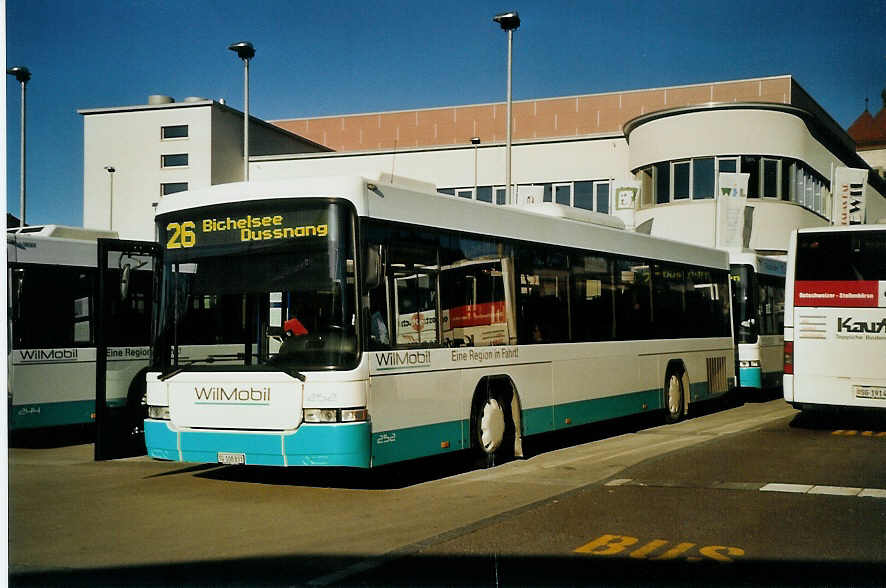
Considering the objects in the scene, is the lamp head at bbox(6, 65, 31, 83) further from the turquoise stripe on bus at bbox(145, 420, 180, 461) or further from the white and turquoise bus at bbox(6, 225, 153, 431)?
the white and turquoise bus at bbox(6, 225, 153, 431)

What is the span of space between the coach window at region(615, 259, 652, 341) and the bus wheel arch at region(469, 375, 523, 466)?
3424mm

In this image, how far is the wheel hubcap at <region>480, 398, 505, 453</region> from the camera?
11102 mm

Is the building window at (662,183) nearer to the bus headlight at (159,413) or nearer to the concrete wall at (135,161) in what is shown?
the concrete wall at (135,161)

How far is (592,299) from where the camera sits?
13836mm

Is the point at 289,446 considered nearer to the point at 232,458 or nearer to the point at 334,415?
the point at 334,415

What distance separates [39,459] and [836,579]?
9.87m

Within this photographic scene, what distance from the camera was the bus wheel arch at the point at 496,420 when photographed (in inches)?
433

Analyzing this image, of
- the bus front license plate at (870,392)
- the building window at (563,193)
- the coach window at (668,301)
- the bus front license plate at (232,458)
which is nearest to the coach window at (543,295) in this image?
the coach window at (668,301)

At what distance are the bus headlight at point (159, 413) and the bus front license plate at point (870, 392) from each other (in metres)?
10.1

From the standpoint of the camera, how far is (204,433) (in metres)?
9.45

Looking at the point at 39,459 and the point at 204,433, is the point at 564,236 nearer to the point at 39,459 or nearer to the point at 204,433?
the point at 204,433

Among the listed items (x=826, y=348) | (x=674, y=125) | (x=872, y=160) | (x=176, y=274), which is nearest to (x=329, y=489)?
(x=176, y=274)

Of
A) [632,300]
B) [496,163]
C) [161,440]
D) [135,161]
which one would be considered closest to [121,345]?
[161,440]

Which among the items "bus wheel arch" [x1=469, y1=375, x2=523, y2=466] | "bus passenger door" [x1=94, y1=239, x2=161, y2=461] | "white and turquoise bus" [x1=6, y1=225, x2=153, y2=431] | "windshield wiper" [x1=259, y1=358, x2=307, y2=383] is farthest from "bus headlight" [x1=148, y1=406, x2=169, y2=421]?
"bus wheel arch" [x1=469, y1=375, x2=523, y2=466]
